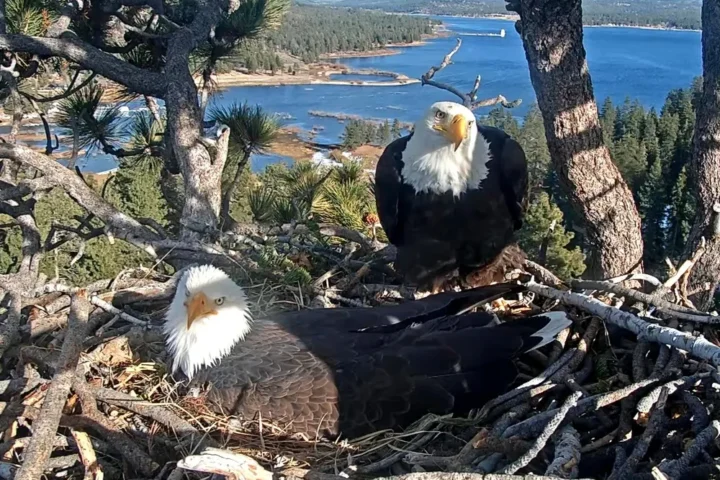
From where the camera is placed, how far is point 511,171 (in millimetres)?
3766

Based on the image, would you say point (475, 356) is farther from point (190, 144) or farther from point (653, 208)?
point (653, 208)

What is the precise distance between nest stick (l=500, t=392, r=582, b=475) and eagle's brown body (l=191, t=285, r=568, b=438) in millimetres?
518

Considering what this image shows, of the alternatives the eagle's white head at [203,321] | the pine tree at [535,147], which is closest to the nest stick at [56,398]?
the eagle's white head at [203,321]

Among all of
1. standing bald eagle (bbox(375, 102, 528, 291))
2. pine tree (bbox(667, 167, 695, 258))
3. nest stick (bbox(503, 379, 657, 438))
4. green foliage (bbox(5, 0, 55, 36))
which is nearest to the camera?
nest stick (bbox(503, 379, 657, 438))

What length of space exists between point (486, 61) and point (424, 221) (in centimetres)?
5843

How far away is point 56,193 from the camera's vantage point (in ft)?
51.3

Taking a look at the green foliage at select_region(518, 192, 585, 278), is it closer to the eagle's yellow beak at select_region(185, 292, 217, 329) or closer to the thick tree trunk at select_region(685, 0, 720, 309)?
the thick tree trunk at select_region(685, 0, 720, 309)

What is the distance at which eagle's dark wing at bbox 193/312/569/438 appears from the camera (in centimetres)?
270

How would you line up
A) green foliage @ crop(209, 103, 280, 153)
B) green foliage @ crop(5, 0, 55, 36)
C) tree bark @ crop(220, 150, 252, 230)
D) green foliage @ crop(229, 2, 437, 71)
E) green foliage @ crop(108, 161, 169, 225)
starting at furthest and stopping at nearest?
green foliage @ crop(229, 2, 437, 71) < green foliage @ crop(108, 161, 169, 225) < green foliage @ crop(209, 103, 280, 153) < tree bark @ crop(220, 150, 252, 230) < green foliage @ crop(5, 0, 55, 36)

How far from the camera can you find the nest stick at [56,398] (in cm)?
221

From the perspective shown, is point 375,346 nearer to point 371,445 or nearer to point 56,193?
point 371,445

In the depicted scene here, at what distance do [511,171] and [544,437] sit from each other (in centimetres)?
200

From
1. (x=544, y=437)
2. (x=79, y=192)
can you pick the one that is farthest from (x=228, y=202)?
(x=544, y=437)

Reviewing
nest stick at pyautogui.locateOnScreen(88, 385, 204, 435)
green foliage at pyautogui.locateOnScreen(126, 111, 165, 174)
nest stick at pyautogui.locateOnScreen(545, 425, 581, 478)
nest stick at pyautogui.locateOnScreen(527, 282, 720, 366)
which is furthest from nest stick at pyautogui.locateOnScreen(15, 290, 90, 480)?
green foliage at pyautogui.locateOnScreen(126, 111, 165, 174)
